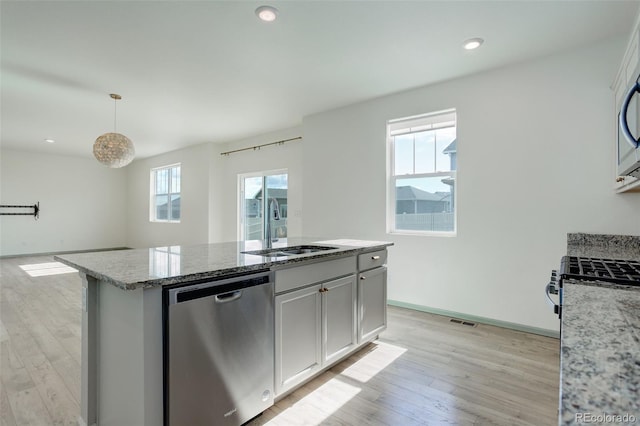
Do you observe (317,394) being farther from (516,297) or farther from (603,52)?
(603,52)

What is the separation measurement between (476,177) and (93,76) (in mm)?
4226

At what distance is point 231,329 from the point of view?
5.20ft

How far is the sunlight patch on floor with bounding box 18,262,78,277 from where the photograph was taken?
5.66 m

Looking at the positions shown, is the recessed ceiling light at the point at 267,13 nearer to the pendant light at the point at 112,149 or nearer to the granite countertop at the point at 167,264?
the granite countertop at the point at 167,264

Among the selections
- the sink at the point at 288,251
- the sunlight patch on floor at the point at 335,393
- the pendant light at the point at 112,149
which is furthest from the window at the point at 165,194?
the sunlight patch on floor at the point at 335,393

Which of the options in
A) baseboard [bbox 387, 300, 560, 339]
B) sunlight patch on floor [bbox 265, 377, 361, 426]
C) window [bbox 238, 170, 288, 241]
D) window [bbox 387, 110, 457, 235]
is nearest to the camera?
sunlight patch on floor [bbox 265, 377, 361, 426]

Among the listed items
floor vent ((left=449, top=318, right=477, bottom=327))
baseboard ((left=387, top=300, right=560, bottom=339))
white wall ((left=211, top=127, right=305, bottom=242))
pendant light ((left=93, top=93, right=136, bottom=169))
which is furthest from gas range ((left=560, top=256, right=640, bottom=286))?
pendant light ((left=93, top=93, right=136, bottom=169))

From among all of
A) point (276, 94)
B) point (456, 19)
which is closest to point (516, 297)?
point (456, 19)

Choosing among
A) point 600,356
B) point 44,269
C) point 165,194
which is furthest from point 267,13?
point 165,194

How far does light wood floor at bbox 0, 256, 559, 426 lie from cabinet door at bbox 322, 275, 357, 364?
0.17 m

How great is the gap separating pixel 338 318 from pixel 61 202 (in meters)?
9.02

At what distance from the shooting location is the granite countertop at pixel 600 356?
0.42 m

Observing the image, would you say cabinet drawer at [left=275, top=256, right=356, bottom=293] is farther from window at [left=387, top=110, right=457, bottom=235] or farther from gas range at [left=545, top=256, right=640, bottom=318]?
window at [left=387, top=110, right=457, bottom=235]

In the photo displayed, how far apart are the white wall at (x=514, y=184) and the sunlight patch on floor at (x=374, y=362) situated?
1159 millimetres
